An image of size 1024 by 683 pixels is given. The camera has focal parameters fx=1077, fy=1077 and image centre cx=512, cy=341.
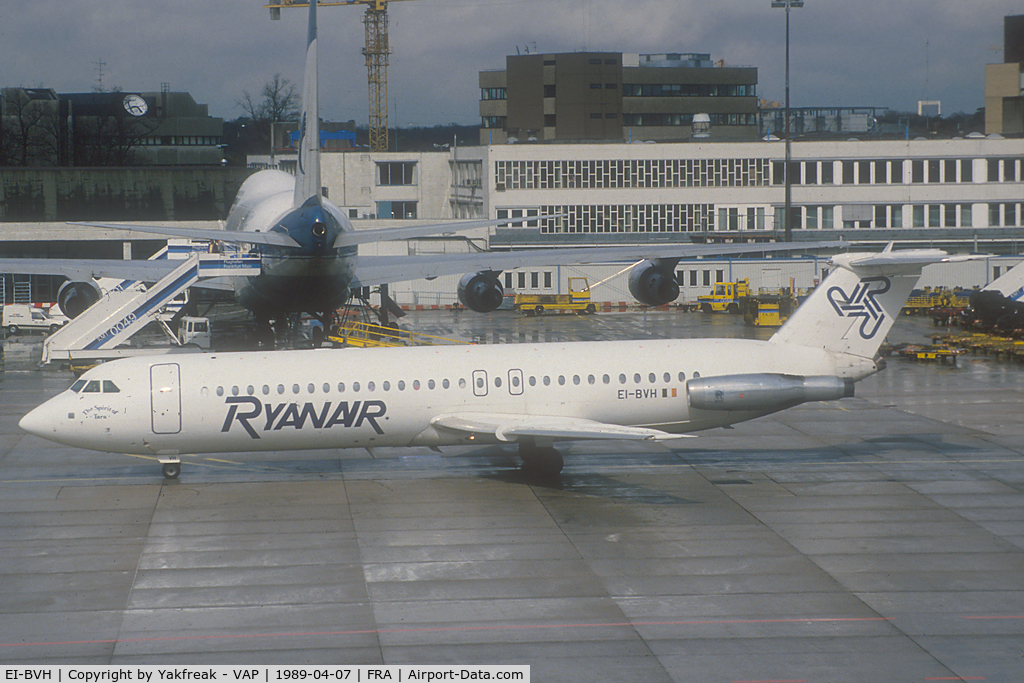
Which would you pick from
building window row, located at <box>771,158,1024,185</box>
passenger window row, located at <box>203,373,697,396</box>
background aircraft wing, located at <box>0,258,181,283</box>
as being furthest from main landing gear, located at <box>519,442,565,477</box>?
building window row, located at <box>771,158,1024,185</box>

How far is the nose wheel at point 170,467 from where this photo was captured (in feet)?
94.5

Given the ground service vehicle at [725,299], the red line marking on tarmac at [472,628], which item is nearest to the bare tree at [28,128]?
the ground service vehicle at [725,299]

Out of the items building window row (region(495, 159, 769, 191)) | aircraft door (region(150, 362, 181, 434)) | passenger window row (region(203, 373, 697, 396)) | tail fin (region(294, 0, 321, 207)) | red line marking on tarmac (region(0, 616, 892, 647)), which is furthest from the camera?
building window row (region(495, 159, 769, 191))

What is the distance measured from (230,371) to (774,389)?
46.8ft

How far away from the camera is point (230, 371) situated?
92.5ft

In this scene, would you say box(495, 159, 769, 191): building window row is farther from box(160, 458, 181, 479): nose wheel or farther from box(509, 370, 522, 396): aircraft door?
box(160, 458, 181, 479): nose wheel

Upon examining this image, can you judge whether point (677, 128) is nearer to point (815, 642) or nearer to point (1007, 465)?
point (1007, 465)

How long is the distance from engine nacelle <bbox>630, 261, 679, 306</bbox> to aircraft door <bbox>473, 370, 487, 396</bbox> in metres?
14.2

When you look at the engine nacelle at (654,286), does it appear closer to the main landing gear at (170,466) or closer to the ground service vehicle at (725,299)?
the main landing gear at (170,466)

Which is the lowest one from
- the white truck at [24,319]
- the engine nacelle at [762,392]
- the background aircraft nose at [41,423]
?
the background aircraft nose at [41,423]

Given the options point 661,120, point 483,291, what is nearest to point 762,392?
point 483,291

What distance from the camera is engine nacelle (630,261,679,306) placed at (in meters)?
41.6

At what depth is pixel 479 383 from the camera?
94.2ft

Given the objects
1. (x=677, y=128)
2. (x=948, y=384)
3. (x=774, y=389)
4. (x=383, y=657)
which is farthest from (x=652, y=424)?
(x=677, y=128)
